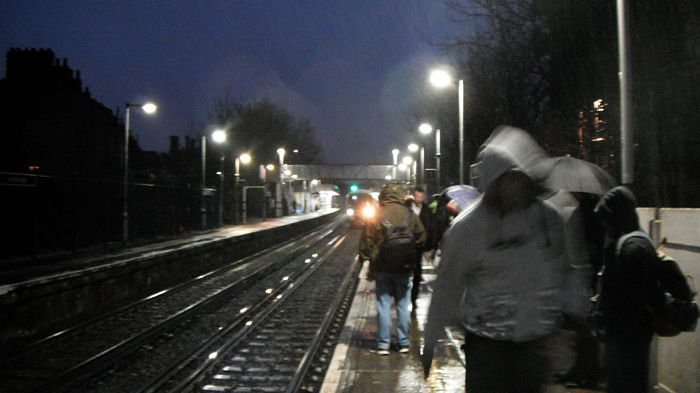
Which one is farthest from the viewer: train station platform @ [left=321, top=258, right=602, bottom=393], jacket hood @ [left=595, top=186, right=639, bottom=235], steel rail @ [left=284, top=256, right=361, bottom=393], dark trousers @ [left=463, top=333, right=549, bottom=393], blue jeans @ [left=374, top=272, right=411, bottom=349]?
blue jeans @ [left=374, top=272, right=411, bottom=349]

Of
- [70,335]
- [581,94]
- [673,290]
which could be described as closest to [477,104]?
[581,94]

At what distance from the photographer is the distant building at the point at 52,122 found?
119 ft

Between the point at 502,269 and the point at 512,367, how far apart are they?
1.42 feet

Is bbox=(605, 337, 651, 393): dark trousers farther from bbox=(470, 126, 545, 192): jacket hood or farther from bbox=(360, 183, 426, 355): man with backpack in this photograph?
bbox=(360, 183, 426, 355): man with backpack

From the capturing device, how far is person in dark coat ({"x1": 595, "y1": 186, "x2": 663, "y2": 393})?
12.0 feet

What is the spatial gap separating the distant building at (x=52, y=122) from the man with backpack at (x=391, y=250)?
30.0m

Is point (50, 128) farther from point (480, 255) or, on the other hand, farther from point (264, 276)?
point (480, 255)

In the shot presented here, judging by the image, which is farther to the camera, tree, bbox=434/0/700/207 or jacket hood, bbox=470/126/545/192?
tree, bbox=434/0/700/207

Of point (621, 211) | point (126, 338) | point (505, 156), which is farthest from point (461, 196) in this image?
point (126, 338)

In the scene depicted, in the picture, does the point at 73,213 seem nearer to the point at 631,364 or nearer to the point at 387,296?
the point at 387,296

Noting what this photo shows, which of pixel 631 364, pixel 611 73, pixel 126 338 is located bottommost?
pixel 126 338

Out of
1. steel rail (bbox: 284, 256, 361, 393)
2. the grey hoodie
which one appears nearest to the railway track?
steel rail (bbox: 284, 256, 361, 393)

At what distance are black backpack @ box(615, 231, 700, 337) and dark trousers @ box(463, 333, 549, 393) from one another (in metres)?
1.22

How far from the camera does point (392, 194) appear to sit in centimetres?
726
